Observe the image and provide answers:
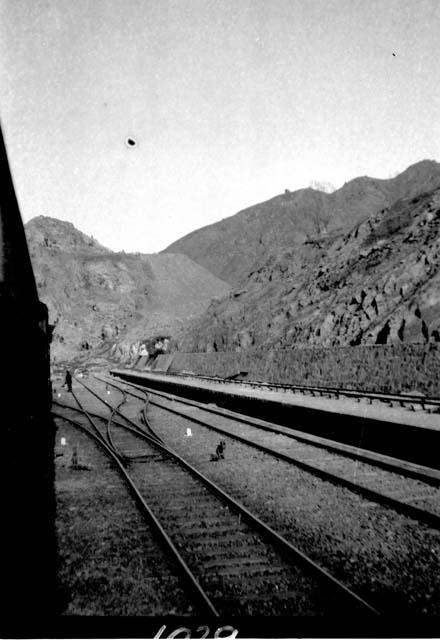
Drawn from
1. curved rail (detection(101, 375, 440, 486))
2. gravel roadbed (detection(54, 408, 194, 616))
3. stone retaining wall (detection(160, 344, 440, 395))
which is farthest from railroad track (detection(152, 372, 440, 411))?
gravel roadbed (detection(54, 408, 194, 616))

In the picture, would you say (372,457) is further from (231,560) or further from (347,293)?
(347,293)

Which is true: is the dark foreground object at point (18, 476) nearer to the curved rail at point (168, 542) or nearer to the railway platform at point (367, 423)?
the curved rail at point (168, 542)

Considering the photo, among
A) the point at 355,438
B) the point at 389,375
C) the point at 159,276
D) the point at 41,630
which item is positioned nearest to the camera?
the point at 41,630

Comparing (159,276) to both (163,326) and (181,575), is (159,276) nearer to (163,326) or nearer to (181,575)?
(163,326)

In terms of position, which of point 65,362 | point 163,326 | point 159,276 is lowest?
point 65,362

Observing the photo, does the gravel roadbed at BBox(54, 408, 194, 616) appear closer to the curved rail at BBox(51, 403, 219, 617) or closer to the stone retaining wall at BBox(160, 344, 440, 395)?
the curved rail at BBox(51, 403, 219, 617)

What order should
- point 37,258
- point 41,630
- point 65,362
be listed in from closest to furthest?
point 41,630 < point 65,362 < point 37,258

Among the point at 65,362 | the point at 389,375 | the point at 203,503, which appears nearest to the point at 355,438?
the point at 203,503
